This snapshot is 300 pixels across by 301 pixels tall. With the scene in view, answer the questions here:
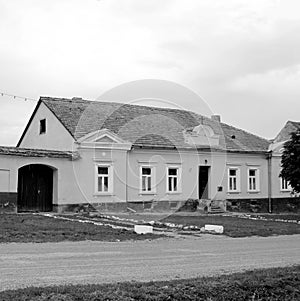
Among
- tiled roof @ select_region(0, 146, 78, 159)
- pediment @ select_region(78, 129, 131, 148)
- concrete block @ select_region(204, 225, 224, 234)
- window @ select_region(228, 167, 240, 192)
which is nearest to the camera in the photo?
concrete block @ select_region(204, 225, 224, 234)

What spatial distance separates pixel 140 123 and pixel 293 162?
9.89 metres

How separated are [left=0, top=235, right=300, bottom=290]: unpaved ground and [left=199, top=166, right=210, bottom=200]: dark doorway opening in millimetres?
16654

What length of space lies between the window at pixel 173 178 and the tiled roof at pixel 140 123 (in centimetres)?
146

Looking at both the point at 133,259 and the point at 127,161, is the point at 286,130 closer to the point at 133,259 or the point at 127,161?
the point at 127,161

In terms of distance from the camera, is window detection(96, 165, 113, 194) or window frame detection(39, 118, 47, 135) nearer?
window detection(96, 165, 113, 194)

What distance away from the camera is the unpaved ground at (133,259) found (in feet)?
33.1

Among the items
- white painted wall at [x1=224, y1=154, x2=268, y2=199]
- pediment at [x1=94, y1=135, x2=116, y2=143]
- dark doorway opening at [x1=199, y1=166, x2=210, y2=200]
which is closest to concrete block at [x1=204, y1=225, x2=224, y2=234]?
pediment at [x1=94, y1=135, x2=116, y2=143]

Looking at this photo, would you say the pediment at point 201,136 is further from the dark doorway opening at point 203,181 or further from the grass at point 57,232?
the grass at point 57,232

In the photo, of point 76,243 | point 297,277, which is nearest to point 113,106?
point 76,243

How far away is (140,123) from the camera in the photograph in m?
34.1

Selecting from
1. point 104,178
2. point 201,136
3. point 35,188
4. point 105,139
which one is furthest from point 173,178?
point 35,188

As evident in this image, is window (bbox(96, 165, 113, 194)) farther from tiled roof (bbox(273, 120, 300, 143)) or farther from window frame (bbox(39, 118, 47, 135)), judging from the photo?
tiled roof (bbox(273, 120, 300, 143))

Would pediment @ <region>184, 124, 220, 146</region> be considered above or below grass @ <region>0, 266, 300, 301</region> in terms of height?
above

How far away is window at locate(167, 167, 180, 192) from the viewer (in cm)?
3331
